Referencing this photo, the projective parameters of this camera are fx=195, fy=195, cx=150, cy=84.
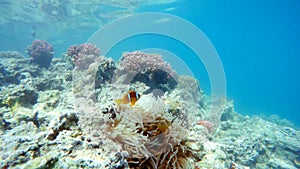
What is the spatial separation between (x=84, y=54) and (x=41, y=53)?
3989 millimetres

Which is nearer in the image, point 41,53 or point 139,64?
point 139,64

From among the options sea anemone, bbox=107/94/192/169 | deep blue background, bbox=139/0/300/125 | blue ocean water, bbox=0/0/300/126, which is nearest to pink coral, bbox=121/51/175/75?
blue ocean water, bbox=0/0/300/126

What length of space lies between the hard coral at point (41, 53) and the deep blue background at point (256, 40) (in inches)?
866

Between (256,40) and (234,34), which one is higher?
(256,40)

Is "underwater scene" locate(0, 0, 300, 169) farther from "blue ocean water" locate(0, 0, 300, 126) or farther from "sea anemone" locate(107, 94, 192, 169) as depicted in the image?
"blue ocean water" locate(0, 0, 300, 126)

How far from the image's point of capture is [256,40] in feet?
240

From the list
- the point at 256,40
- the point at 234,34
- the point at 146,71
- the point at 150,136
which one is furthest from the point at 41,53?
the point at 256,40

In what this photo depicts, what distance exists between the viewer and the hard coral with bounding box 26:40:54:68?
909 cm

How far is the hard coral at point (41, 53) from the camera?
9.09 meters

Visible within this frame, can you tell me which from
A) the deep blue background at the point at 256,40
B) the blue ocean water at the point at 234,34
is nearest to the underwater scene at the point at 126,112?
the blue ocean water at the point at 234,34

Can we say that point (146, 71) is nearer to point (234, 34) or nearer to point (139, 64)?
point (139, 64)

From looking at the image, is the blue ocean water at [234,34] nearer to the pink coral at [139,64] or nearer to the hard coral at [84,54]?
the hard coral at [84,54]

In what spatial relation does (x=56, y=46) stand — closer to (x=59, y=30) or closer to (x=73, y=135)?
(x=59, y=30)

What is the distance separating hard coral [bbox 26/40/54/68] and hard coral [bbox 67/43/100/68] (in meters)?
3.13
